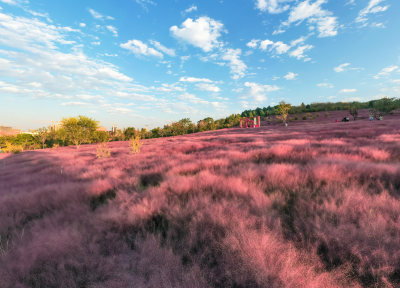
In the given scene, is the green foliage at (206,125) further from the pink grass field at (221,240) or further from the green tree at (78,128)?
the pink grass field at (221,240)

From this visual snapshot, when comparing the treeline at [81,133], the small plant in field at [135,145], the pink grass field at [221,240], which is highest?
the treeline at [81,133]

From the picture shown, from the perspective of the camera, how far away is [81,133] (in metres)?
22.6

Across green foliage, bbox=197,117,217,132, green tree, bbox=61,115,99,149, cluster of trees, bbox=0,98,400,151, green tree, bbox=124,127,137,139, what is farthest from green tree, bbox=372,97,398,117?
green tree, bbox=124,127,137,139

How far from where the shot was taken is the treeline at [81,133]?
72.0 ft

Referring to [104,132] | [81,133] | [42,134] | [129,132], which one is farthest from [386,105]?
[42,134]

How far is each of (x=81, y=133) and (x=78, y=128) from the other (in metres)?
0.85

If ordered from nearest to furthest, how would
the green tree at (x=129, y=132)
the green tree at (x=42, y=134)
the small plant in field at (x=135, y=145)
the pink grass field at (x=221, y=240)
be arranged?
the pink grass field at (x=221, y=240), the small plant in field at (x=135, y=145), the green tree at (x=42, y=134), the green tree at (x=129, y=132)

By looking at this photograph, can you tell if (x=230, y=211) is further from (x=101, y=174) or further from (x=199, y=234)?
(x=101, y=174)

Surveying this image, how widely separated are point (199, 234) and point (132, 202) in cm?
125

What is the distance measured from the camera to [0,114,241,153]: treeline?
72.0 ft

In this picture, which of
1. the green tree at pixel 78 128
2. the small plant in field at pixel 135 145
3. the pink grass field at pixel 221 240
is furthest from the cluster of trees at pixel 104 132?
the pink grass field at pixel 221 240

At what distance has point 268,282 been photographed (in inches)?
43.6

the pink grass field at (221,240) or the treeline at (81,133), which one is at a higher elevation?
the treeline at (81,133)

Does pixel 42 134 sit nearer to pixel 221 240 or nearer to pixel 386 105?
pixel 221 240
